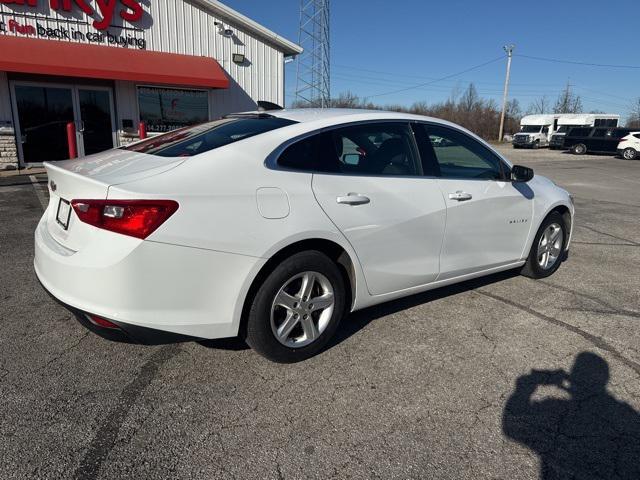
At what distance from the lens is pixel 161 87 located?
14.0 metres

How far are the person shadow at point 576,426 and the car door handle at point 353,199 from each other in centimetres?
146

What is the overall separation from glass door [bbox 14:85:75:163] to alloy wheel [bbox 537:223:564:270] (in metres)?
12.7

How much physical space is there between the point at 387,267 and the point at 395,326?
0.56 m

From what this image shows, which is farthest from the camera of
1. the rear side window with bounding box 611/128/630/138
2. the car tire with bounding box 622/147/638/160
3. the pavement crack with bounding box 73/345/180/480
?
the rear side window with bounding box 611/128/630/138

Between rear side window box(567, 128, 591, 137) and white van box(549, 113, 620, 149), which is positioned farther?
white van box(549, 113, 620, 149)

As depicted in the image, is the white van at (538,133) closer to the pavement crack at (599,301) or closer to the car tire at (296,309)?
the pavement crack at (599,301)

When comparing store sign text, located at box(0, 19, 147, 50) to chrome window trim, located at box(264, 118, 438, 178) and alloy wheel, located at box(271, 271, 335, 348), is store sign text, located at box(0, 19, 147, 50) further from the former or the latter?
alloy wheel, located at box(271, 271, 335, 348)

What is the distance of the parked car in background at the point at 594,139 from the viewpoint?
98.3ft

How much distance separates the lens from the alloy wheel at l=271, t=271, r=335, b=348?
2891 mm

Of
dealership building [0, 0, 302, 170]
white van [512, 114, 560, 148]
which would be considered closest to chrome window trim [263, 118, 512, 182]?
dealership building [0, 0, 302, 170]

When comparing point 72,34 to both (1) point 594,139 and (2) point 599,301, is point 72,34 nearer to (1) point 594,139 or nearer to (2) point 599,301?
(2) point 599,301

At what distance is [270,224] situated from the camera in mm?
2664

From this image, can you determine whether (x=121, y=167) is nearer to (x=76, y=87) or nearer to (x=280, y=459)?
(x=280, y=459)

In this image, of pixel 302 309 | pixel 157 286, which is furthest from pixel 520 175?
pixel 157 286
